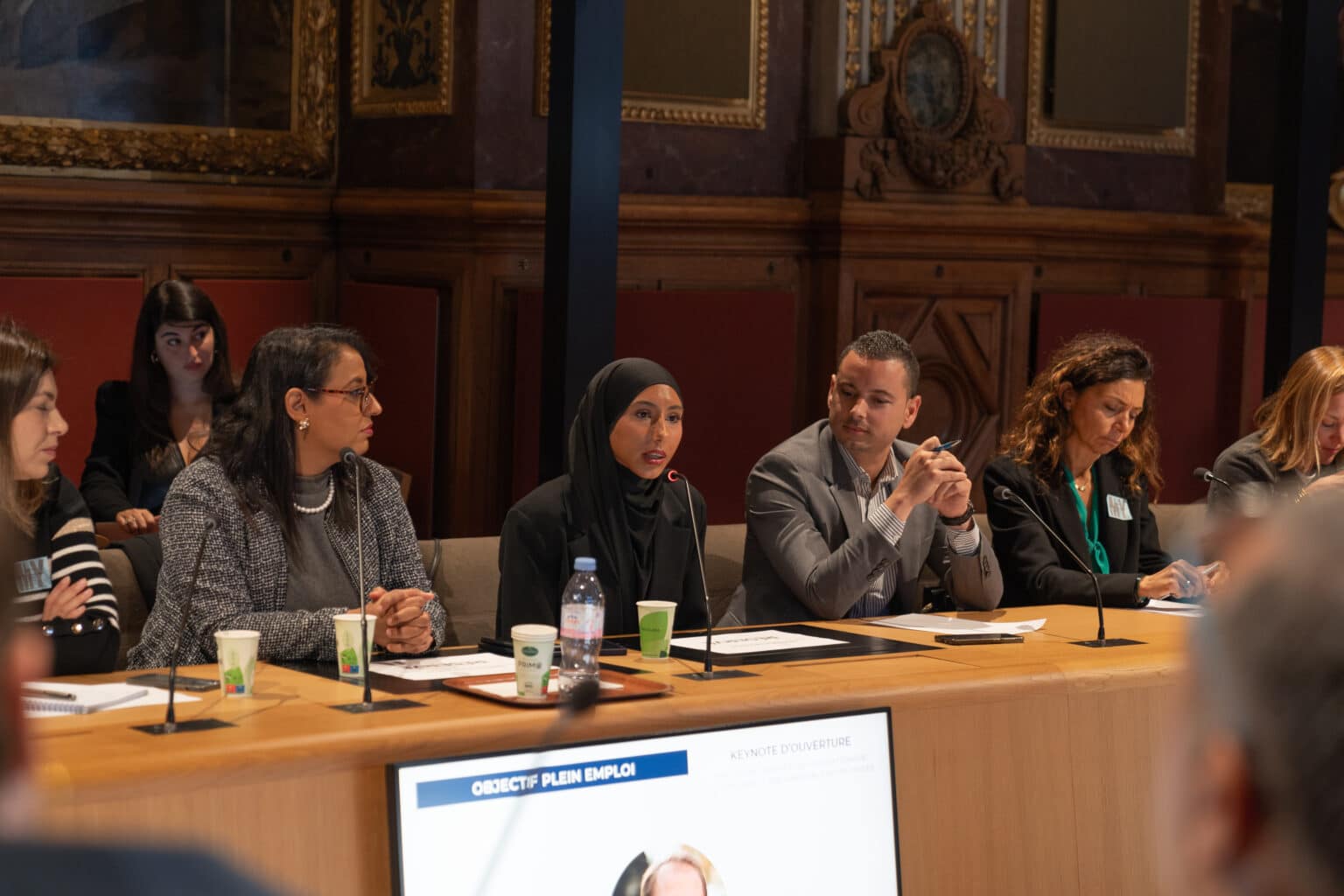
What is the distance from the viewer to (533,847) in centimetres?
242

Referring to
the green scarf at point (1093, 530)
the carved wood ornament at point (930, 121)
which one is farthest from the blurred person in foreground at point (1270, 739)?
the carved wood ornament at point (930, 121)

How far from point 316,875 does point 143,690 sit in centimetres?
55

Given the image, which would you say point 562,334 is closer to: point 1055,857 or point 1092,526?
point 1092,526

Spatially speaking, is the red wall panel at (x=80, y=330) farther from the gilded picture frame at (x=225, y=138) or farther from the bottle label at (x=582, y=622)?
the bottle label at (x=582, y=622)

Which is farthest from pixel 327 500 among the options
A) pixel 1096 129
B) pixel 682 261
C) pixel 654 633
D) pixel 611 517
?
pixel 1096 129

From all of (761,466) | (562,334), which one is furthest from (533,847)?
(562,334)

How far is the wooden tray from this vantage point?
264cm

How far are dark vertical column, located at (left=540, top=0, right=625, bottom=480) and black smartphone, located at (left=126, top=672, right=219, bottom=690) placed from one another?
5.64 feet

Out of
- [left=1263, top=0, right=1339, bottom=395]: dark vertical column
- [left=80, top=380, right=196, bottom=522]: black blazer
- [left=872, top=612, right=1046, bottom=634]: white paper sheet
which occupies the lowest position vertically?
[left=872, top=612, right=1046, bottom=634]: white paper sheet

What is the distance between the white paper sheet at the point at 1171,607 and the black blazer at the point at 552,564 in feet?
3.82

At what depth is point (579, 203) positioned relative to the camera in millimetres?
4434

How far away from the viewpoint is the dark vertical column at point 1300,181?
5945 millimetres

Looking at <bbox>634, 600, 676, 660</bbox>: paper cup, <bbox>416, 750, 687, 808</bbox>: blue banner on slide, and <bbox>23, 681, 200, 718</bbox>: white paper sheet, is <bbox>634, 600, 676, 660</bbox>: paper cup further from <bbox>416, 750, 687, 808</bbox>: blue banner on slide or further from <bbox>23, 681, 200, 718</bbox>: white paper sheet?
<bbox>23, 681, 200, 718</bbox>: white paper sheet

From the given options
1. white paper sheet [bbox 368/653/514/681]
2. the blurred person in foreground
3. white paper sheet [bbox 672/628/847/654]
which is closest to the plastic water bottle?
white paper sheet [bbox 368/653/514/681]
